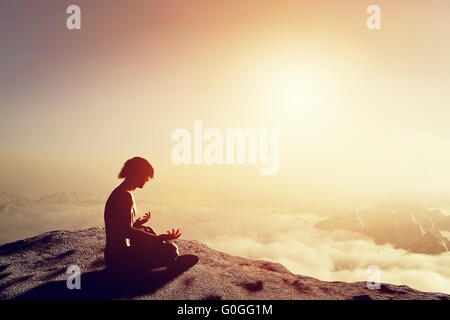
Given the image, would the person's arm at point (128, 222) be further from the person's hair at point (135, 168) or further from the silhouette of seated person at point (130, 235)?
the person's hair at point (135, 168)

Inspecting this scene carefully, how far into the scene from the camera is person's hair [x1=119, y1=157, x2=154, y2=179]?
30.1 ft

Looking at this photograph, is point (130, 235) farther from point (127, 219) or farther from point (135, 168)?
point (135, 168)

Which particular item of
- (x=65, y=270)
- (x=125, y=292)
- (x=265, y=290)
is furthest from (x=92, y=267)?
(x=265, y=290)

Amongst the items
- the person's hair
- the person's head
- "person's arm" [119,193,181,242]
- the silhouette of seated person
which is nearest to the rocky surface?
the silhouette of seated person

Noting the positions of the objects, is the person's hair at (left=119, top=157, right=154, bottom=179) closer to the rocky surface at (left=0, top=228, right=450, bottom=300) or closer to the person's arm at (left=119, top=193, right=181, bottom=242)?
the person's arm at (left=119, top=193, right=181, bottom=242)

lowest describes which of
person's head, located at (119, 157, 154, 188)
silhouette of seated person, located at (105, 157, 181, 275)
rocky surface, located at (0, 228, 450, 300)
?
rocky surface, located at (0, 228, 450, 300)

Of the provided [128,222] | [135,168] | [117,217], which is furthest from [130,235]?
[135,168]

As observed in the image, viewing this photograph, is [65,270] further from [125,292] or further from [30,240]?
[30,240]

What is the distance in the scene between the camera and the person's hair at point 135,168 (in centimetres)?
919

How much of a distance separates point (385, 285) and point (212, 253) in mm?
7532

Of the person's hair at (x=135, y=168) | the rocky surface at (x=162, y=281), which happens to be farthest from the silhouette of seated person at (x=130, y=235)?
the rocky surface at (x=162, y=281)

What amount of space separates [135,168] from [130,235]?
6.63ft

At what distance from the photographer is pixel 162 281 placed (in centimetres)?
952

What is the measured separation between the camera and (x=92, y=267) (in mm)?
11312
